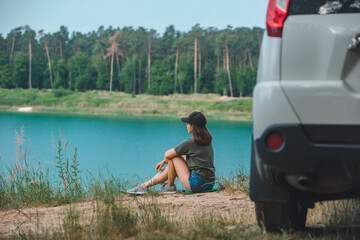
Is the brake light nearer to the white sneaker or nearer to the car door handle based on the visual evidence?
the car door handle

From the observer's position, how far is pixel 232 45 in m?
86.4

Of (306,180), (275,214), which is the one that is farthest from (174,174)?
(306,180)

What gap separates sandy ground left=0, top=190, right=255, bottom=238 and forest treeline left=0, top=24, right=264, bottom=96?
74068 mm

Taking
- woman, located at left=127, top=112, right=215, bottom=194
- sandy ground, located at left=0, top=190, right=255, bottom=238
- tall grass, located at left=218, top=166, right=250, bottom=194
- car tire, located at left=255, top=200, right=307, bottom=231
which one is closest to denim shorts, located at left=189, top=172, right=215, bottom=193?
woman, located at left=127, top=112, right=215, bottom=194

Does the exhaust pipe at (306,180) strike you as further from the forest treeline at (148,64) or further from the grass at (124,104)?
the forest treeline at (148,64)

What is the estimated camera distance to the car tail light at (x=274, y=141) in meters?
2.41

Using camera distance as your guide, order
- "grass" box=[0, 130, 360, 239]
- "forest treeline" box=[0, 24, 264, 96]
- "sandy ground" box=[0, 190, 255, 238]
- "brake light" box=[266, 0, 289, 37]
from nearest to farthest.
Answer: "brake light" box=[266, 0, 289, 37] → "grass" box=[0, 130, 360, 239] → "sandy ground" box=[0, 190, 255, 238] → "forest treeline" box=[0, 24, 264, 96]

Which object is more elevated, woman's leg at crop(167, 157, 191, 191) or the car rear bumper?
the car rear bumper

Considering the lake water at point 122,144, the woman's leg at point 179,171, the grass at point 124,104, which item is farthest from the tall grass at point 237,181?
the grass at point 124,104

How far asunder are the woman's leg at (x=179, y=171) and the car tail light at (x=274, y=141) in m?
3.91

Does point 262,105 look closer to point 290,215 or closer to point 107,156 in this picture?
point 290,215

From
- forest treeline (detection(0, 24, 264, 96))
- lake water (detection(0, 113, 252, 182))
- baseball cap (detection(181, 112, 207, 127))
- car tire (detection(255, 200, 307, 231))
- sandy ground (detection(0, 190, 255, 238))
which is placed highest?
forest treeline (detection(0, 24, 264, 96))

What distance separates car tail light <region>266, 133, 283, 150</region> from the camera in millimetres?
2408

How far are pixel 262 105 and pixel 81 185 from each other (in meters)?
4.21
